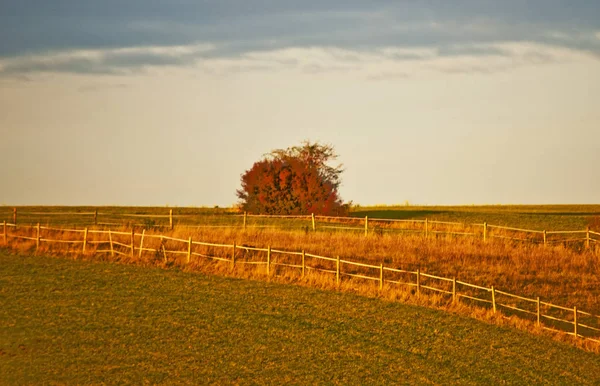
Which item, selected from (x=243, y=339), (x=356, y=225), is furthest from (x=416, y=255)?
(x=243, y=339)

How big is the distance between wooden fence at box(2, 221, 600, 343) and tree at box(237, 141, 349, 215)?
25.9 metres

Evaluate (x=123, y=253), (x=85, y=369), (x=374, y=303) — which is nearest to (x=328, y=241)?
(x=123, y=253)

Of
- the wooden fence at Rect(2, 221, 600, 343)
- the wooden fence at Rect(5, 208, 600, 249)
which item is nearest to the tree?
the wooden fence at Rect(5, 208, 600, 249)

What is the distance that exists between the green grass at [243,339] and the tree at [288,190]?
34.5 meters

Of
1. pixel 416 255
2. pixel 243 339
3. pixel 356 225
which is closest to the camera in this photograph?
pixel 243 339

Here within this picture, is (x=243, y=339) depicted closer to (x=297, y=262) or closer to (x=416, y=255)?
(x=297, y=262)

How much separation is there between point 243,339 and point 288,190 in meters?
44.7

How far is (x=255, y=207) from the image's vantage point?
67500 millimetres

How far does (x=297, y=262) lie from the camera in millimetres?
37094

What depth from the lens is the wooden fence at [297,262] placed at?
31875mm

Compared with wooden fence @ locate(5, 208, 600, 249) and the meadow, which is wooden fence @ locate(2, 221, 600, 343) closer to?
the meadow

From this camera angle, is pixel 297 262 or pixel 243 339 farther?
pixel 297 262

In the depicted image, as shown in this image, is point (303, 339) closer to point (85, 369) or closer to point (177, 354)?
point (177, 354)

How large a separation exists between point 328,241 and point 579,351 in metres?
20.5
